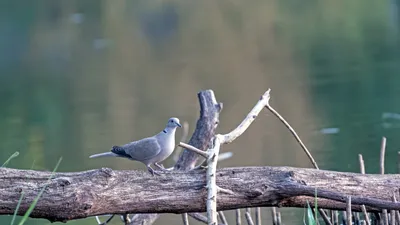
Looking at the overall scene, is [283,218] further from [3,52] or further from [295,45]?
[3,52]

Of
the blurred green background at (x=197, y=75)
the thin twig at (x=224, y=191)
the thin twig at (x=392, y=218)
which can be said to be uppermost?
the blurred green background at (x=197, y=75)

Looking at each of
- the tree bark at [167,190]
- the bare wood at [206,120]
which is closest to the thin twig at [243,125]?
the tree bark at [167,190]

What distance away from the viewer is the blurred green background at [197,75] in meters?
8.13

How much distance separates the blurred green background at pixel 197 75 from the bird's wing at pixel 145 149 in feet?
4.03

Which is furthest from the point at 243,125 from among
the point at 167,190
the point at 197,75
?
the point at 197,75

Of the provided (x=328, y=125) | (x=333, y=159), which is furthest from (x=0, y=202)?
(x=328, y=125)

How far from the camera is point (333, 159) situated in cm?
696

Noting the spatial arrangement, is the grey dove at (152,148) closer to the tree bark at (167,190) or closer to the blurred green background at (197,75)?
the tree bark at (167,190)

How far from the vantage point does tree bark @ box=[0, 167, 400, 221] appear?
3180mm

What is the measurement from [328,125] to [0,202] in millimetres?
5665

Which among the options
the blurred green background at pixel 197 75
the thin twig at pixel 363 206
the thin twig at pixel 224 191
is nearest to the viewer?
the thin twig at pixel 224 191

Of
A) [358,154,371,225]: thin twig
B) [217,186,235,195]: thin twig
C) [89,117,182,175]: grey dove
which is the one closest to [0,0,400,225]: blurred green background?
[358,154,371,225]: thin twig

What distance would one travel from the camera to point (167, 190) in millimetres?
3266

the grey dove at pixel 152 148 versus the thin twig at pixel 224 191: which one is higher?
the grey dove at pixel 152 148
